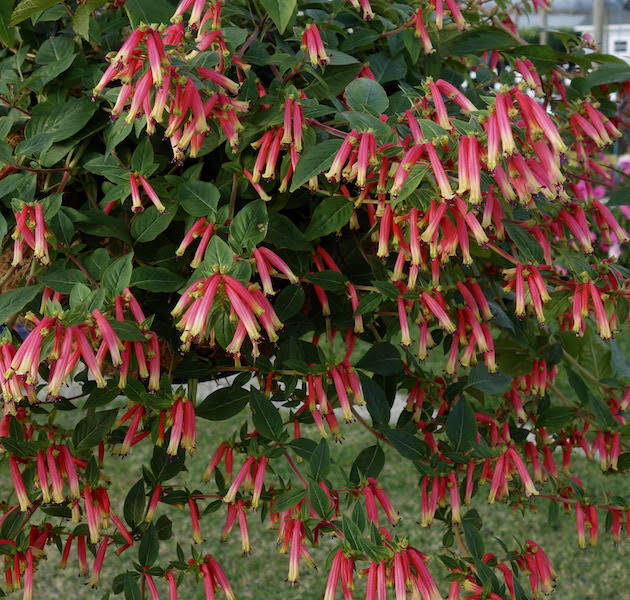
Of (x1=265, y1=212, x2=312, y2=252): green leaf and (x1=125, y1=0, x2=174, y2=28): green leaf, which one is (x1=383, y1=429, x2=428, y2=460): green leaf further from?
(x1=125, y1=0, x2=174, y2=28): green leaf

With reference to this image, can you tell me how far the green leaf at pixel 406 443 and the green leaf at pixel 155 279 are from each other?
0.90 feet

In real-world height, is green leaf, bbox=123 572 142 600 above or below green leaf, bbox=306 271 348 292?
below

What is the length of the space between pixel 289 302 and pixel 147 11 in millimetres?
281

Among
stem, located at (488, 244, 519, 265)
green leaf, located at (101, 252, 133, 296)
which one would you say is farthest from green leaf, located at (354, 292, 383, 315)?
green leaf, located at (101, 252, 133, 296)

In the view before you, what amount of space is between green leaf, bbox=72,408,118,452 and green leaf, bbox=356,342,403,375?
0.25m

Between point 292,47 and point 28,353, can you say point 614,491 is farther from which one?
point 28,353

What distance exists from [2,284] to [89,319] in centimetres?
34

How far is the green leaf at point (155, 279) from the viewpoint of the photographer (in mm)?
710

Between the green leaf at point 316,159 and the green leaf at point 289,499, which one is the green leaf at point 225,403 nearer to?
the green leaf at point 289,499

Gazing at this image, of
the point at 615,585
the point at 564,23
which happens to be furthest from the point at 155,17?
the point at 564,23

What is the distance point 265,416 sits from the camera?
775mm

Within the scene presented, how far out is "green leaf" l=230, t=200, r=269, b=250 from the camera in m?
0.65

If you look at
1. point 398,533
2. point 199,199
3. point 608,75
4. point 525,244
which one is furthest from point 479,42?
point 398,533

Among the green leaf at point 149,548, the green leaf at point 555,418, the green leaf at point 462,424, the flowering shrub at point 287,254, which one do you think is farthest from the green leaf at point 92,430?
the green leaf at point 555,418
